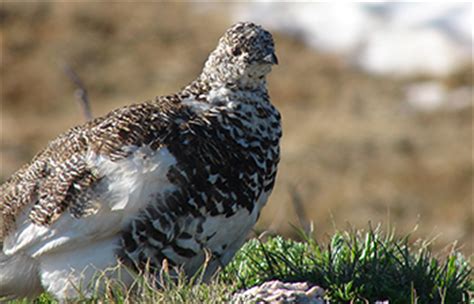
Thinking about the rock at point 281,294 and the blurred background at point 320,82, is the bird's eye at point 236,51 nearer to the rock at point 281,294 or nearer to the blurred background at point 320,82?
the rock at point 281,294

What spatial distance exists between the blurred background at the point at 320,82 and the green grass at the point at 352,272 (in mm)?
12075

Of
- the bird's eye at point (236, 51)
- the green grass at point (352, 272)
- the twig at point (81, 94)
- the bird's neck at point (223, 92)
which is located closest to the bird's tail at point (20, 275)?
the green grass at point (352, 272)

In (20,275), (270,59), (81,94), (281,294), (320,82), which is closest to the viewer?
(281,294)

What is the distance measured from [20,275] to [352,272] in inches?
67.6

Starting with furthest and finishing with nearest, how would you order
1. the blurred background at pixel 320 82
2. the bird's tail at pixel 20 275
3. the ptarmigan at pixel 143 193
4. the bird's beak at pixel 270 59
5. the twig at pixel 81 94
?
the blurred background at pixel 320 82
the twig at pixel 81 94
the bird's beak at pixel 270 59
the bird's tail at pixel 20 275
the ptarmigan at pixel 143 193

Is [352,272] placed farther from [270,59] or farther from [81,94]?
[81,94]

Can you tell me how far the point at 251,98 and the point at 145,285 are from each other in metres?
1.37

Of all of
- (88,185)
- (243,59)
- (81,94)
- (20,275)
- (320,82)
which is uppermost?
(320,82)

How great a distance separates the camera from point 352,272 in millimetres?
5676

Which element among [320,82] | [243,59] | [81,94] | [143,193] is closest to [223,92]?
[243,59]

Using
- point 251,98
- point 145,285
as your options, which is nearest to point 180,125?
point 251,98

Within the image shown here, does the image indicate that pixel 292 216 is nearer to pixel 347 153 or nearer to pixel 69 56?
pixel 347 153

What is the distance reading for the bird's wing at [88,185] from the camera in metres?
5.48

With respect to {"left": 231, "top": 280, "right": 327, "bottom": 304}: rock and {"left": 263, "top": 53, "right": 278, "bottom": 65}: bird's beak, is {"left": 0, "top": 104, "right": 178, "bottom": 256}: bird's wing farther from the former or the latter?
{"left": 231, "top": 280, "right": 327, "bottom": 304}: rock
